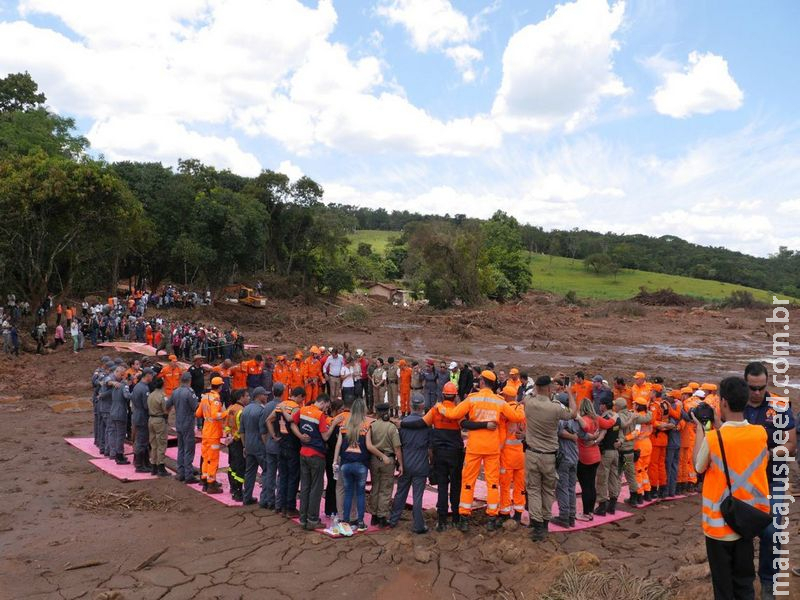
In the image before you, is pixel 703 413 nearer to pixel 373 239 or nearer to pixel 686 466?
pixel 686 466

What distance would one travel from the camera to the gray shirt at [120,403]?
411 inches

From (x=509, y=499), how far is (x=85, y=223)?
977 inches

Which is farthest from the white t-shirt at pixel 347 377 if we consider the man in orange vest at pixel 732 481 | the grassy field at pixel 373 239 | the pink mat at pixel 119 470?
the grassy field at pixel 373 239

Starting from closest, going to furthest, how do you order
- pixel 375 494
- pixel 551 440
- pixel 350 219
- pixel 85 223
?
1. pixel 551 440
2. pixel 375 494
3. pixel 85 223
4. pixel 350 219

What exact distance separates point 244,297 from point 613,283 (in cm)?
5367

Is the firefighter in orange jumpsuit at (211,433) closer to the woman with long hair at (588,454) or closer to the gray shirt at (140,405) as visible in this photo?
the gray shirt at (140,405)

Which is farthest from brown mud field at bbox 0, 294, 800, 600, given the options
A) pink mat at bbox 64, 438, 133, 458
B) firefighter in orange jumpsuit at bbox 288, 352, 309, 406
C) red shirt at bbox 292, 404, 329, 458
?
firefighter in orange jumpsuit at bbox 288, 352, 309, 406

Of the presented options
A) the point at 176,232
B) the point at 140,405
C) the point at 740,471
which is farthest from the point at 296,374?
the point at 176,232

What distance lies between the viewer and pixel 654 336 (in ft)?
123

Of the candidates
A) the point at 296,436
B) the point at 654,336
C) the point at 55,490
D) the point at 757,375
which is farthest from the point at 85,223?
the point at 654,336

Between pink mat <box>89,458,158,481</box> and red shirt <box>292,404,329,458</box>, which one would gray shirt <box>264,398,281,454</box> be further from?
pink mat <box>89,458,158,481</box>

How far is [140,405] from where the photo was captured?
9.95m

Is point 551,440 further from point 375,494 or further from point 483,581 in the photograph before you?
point 375,494

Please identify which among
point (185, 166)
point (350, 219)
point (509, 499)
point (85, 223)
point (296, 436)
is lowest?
point (509, 499)
